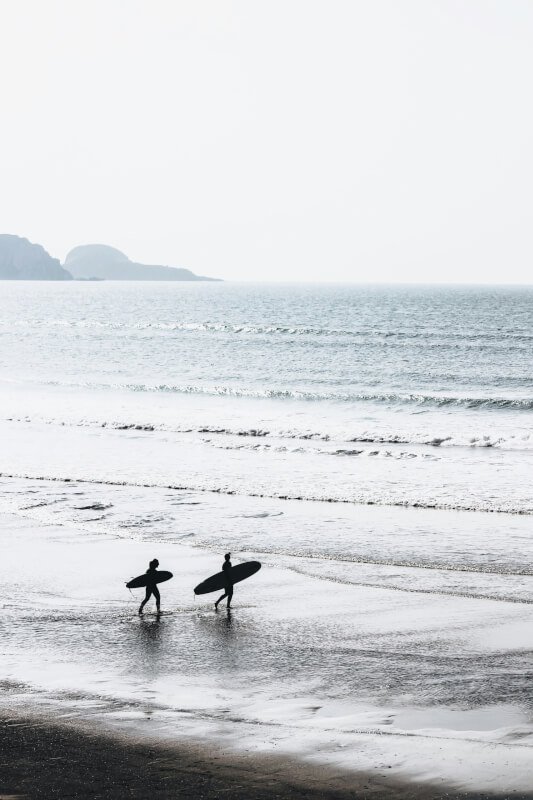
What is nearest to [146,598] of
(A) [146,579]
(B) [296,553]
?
(A) [146,579]

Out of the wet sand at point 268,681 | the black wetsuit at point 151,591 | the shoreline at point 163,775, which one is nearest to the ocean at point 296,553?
the wet sand at point 268,681

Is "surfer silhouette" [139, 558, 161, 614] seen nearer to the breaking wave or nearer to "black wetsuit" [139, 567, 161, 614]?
"black wetsuit" [139, 567, 161, 614]

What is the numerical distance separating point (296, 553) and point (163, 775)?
1112 cm

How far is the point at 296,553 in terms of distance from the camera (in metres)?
21.0

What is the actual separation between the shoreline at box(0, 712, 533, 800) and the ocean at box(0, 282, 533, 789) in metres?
0.49

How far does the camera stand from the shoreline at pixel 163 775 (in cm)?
955

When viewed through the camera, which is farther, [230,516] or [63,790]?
[230,516]

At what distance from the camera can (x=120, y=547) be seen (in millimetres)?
21391

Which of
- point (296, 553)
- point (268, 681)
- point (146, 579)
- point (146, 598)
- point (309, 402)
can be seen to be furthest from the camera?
point (309, 402)

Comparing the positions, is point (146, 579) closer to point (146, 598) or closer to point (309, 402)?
point (146, 598)

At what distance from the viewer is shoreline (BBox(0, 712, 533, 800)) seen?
9547 millimetres

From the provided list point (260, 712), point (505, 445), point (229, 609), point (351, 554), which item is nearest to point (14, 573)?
point (229, 609)

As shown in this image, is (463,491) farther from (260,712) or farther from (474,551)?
(260,712)

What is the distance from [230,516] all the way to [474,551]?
681 centimetres
